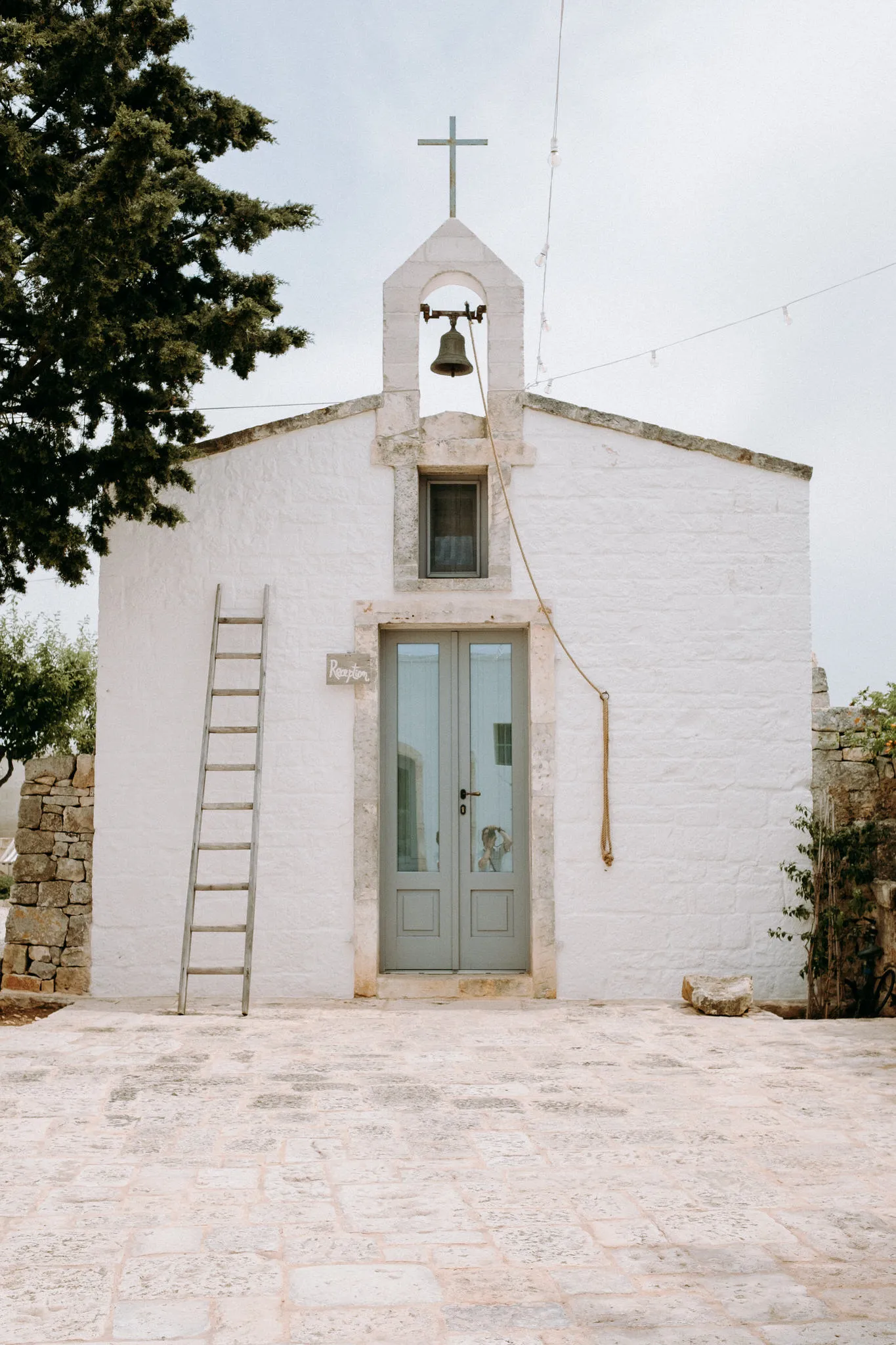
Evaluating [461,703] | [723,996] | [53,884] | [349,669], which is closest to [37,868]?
[53,884]

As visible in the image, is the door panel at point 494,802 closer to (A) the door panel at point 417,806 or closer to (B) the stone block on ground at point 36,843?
(A) the door panel at point 417,806

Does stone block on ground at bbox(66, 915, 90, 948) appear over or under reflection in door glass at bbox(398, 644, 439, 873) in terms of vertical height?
under

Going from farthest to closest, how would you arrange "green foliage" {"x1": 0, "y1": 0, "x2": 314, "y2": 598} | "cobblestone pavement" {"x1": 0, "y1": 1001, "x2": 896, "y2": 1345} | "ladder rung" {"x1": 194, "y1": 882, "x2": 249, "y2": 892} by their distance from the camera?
"ladder rung" {"x1": 194, "y1": 882, "x2": 249, "y2": 892}, "green foliage" {"x1": 0, "y1": 0, "x2": 314, "y2": 598}, "cobblestone pavement" {"x1": 0, "y1": 1001, "x2": 896, "y2": 1345}

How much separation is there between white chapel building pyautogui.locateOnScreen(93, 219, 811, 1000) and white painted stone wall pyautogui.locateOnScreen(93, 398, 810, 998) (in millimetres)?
15

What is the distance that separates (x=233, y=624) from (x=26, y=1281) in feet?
15.2

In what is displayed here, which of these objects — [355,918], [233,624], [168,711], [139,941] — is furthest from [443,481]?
[139,941]

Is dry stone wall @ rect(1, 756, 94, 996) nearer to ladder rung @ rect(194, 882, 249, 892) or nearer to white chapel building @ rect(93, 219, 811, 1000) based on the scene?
white chapel building @ rect(93, 219, 811, 1000)

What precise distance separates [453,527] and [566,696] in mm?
1228

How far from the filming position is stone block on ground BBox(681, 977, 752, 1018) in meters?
6.39

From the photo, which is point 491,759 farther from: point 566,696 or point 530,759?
point 566,696

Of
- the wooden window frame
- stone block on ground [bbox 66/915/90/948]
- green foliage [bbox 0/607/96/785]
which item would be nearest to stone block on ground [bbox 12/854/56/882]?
stone block on ground [bbox 66/915/90/948]

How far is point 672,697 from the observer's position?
23.3 feet

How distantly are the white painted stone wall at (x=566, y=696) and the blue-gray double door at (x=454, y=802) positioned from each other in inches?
10.5

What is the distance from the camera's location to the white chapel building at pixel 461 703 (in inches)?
274
